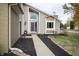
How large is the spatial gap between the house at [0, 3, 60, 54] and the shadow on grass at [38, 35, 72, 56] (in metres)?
0.10

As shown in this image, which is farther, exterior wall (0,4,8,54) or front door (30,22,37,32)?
front door (30,22,37,32)

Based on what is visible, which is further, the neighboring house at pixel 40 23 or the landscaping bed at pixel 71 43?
the neighboring house at pixel 40 23

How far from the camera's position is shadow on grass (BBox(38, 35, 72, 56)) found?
4164 millimetres

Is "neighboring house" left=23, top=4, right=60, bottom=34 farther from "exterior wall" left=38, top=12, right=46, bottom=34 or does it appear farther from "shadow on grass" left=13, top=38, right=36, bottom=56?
"shadow on grass" left=13, top=38, right=36, bottom=56

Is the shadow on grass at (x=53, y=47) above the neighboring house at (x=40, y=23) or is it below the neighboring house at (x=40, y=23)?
below

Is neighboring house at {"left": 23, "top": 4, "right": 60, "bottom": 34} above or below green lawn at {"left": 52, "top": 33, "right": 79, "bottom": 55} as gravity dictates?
above

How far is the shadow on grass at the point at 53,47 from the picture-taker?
416 centimetres

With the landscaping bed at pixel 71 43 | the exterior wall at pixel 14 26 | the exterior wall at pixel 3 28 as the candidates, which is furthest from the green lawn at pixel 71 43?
the exterior wall at pixel 3 28

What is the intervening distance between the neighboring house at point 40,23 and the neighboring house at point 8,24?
0.18 metres

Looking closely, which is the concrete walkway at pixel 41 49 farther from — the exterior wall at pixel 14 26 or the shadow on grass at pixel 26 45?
the exterior wall at pixel 14 26

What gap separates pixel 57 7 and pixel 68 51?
767 mm

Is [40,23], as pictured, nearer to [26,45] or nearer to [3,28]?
[26,45]

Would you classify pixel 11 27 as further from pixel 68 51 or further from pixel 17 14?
pixel 68 51

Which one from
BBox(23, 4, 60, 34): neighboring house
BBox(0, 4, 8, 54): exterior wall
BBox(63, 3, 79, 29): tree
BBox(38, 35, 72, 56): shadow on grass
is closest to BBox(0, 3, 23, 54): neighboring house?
BBox(0, 4, 8, 54): exterior wall
